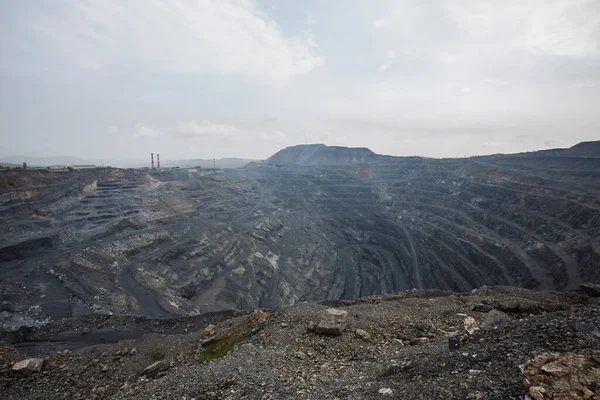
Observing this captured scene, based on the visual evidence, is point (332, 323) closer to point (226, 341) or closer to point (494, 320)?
point (226, 341)

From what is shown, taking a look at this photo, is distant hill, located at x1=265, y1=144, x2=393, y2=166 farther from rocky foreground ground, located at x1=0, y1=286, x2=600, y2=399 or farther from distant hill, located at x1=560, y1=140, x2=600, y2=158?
rocky foreground ground, located at x1=0, y1=286, x2=600, y2=399

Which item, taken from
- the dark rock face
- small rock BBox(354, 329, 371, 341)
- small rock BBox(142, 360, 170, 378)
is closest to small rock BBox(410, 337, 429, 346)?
small rock BBox(354, 329, 371, 341)

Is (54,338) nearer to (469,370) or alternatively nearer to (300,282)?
(469,370)

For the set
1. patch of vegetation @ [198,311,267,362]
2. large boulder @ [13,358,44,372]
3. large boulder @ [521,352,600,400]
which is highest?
large boulder @ [521,352,600,400]

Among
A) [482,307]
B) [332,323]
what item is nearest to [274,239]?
[332,323]

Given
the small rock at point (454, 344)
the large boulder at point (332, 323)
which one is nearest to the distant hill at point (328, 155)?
the large boulder at point (332, 323)

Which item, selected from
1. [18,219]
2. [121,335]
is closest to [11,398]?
[121,335]

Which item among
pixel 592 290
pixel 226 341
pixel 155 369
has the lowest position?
pixel 155 369
